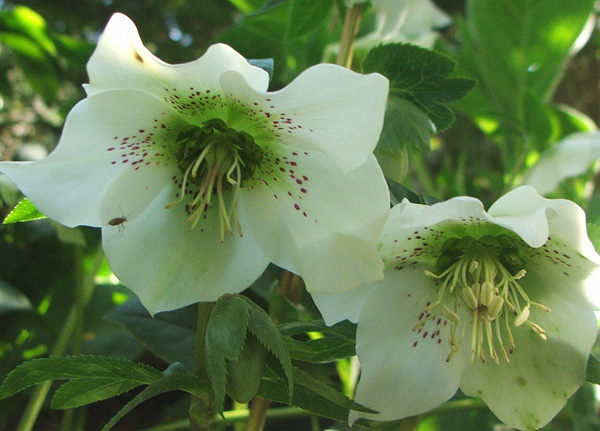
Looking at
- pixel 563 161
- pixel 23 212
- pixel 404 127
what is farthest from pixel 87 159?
pixel 563 161

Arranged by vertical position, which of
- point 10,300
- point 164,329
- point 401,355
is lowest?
point 10,300

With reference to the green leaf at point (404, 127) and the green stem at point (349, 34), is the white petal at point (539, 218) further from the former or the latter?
the green stem at point (349, 34)

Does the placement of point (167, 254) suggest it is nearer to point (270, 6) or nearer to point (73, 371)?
point (73, 371)

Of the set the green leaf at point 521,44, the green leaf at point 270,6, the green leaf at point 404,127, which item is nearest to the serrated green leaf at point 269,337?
the green leaf at point 404,127

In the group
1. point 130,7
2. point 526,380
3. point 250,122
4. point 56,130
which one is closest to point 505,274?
point 526,380

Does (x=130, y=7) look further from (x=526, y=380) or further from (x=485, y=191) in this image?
(x=526, y=380)

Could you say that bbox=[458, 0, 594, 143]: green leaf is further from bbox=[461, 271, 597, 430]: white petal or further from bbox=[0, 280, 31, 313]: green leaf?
bbox=[0, 280, 31, 313]: green leaf
